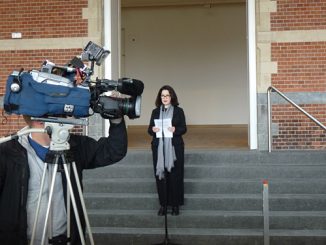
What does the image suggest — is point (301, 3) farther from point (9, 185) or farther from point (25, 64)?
point (9, 185)

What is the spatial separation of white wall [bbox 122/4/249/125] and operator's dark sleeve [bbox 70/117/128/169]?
33.3 ft

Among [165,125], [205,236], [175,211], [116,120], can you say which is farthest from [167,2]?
[116,120]

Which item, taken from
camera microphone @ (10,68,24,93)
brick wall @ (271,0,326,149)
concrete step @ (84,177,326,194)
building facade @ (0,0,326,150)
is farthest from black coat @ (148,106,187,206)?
camera microphone @ (10,68,24,93)

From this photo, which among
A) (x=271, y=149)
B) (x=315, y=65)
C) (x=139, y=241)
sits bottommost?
(x=139, y=241)

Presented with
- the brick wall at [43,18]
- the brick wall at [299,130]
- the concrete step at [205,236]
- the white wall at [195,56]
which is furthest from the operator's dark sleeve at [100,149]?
the white wall at [195,56]

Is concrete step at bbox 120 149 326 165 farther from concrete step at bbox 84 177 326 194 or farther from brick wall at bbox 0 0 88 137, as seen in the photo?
brick wall at bbox 0 0 88 137

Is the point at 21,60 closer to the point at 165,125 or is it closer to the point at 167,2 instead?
the point at 165,125

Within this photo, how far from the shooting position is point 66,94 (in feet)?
→ 7.61

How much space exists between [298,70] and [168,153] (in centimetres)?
299

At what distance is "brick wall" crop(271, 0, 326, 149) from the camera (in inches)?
302

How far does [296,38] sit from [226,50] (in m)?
5.26

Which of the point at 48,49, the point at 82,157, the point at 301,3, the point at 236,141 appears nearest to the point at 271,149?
the point at 236,141

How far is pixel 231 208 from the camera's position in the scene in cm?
632

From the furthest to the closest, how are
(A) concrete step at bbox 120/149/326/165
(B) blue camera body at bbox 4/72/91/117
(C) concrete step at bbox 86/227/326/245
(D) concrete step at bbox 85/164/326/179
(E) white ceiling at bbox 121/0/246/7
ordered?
(E) white ceiling at bbox 121/0/246/7
(A) concrete step at bbox 120/149/326/165
(D) concrete step at bbox 85/164/326/179
(C) concrete step at bbox 86/227/326/245
(B) blue camera body at bbox 4/72/91/117
